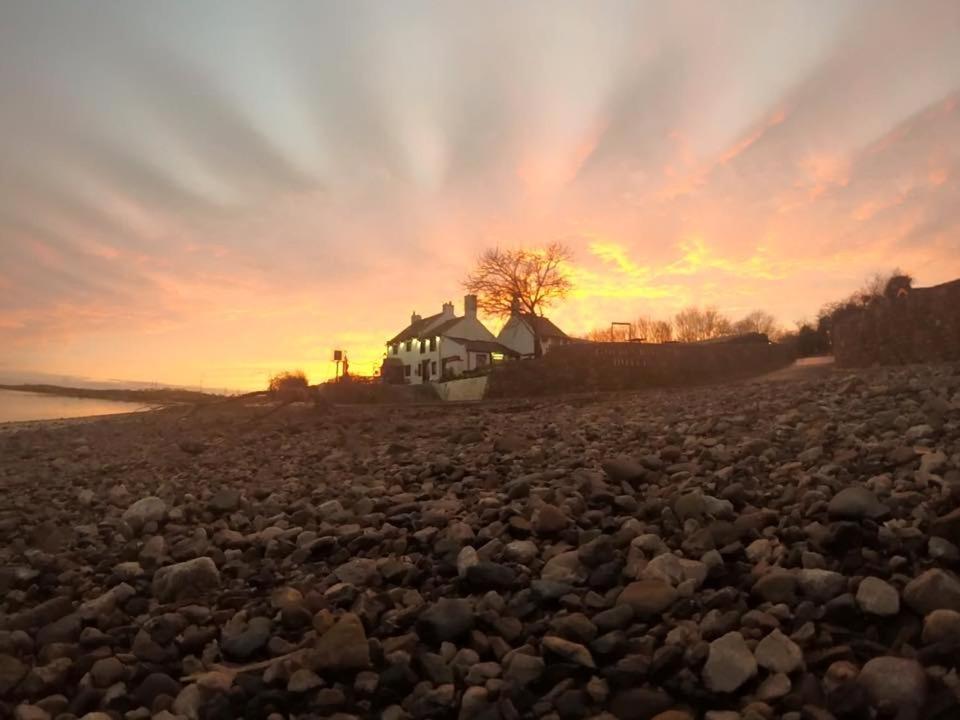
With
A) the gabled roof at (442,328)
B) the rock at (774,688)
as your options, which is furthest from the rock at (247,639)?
the gabled roof at (442,328)

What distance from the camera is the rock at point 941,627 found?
2.21m

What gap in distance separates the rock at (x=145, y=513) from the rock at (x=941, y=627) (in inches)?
186

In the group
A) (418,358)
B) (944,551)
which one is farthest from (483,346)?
(944,551)

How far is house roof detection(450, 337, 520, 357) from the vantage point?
5222 cm

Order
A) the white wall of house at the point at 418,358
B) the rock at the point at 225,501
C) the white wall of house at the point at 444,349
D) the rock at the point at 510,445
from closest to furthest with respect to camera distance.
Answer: the rock at the point at 225,501 → the rock at the point at 510,445 → the white wall of house at the point at 444,349 → the white wall of house at the point at 418,358

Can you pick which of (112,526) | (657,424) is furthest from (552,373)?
(112,526)

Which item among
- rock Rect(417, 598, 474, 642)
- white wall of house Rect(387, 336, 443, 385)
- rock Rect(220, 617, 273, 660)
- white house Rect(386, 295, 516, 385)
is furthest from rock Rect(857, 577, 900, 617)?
white wall of house Rect(387, 336, 443, 385)

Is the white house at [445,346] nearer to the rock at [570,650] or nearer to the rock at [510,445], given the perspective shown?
the rock at [510,445]

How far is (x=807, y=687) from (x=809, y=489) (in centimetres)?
184

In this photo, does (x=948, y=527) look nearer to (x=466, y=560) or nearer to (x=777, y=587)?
(x=777, y=587)

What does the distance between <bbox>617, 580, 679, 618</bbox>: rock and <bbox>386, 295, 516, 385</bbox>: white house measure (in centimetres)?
4662

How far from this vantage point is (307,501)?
5020mm

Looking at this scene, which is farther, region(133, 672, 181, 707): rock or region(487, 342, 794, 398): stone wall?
region(487, 342, 794, 398): stone wall

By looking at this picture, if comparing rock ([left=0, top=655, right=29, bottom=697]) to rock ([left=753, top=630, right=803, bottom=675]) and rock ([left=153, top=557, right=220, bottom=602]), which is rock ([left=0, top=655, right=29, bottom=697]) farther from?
rock ([left=753, top=630, right=803, bottom=675])
